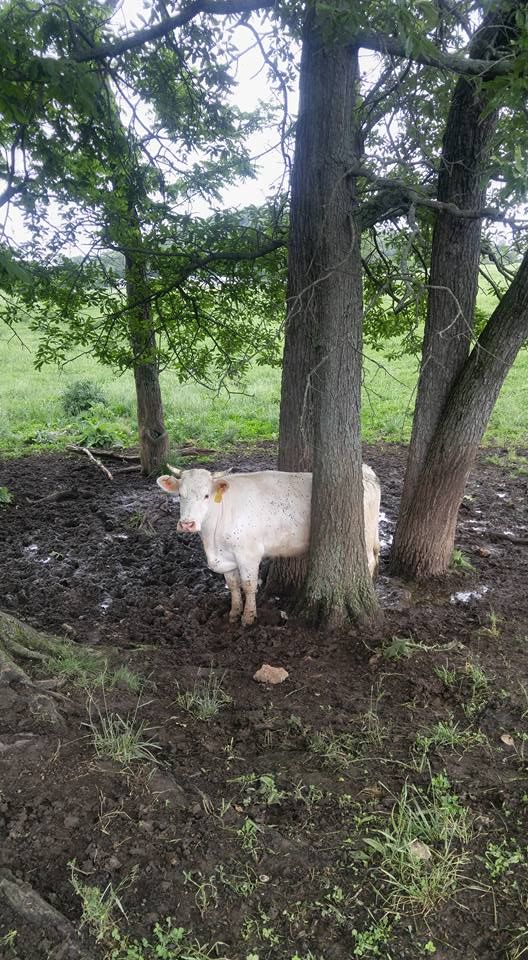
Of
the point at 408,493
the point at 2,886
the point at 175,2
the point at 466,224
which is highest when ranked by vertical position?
the point at 175,2

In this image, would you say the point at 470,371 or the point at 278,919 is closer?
the point at 278,919

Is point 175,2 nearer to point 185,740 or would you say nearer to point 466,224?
point 466,224

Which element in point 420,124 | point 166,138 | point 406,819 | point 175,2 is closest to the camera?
point 406,819

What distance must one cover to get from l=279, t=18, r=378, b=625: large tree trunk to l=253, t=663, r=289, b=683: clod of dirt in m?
1.03

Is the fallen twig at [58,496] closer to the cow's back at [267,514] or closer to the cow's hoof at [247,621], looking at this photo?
the cow's back at [267,514]

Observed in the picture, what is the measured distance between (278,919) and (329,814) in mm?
694

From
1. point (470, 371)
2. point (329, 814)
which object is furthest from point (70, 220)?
point (329, 814)

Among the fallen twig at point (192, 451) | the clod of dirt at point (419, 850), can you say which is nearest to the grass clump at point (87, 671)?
the clod of dirt at point (419, 850)

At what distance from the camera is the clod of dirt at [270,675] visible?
16.0ft

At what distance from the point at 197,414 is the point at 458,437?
375 inches

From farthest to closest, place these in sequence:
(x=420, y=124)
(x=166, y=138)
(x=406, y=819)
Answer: (x=166, y=138)
(x=420, y=124)
(x=406, y=819)

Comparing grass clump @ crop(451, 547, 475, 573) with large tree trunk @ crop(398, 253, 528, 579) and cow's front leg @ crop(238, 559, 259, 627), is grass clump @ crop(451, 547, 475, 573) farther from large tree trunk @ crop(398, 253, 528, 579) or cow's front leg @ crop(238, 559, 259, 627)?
cow's front leg @ crop(238, 559, 259, 627)

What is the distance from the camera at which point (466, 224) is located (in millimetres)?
6156

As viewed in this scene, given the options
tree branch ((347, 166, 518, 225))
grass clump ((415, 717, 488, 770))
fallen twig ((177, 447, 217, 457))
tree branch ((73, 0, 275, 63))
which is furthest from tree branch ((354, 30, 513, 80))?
fallen twig ((177, 447, 217, 457))
